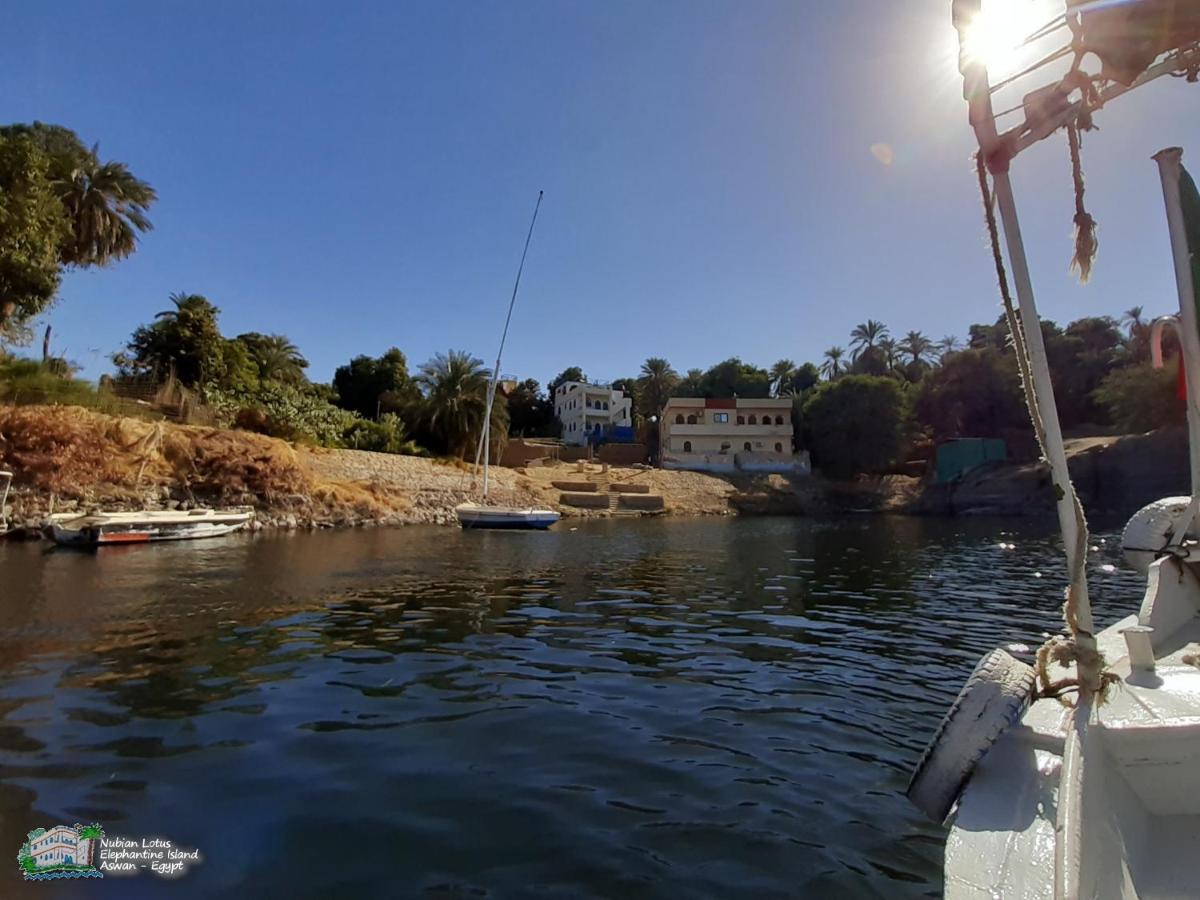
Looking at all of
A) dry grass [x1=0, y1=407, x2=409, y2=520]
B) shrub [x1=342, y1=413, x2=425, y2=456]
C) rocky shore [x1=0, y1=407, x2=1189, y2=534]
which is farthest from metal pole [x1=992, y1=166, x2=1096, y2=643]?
shrub [x1=342, y1=413, x2=425, y2=456]

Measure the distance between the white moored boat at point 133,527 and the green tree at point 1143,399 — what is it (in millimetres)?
54957

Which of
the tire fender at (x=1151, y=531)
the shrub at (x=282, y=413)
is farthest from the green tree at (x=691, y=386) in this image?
the tire fender at (x=1151, y=531)

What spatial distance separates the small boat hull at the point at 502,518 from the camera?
34438mm

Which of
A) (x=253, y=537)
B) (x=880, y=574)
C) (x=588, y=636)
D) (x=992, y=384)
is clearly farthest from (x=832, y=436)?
(x=588, y=636)

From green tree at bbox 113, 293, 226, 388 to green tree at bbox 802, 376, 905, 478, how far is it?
53.1 metres

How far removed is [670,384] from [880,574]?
73550 millimetres

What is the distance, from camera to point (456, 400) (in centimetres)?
5372

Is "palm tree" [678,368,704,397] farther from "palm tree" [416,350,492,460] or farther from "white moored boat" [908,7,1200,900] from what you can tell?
"white moored boat" [908,7,1200,900]

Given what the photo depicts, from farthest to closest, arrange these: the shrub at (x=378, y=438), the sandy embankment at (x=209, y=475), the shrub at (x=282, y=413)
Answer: the shrub at (x=378, y=438) → the shrub at (x=282, y=413) → the sandy embankment at (x=209, y=475)

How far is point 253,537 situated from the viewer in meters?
27.0

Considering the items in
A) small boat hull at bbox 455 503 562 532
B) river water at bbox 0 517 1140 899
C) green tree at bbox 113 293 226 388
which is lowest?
river water at bbox 0 517 1140 899

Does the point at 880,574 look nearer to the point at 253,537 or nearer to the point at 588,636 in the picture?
the point at 588,636

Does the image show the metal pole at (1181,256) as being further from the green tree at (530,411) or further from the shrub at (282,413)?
the green tree at (530,411)

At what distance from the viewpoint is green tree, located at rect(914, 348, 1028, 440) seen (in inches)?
2712
